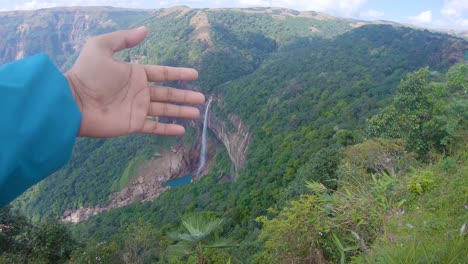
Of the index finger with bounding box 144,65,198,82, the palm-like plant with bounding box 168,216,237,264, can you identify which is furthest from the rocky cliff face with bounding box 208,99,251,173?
the index finger with bounding box 144,65,198,82

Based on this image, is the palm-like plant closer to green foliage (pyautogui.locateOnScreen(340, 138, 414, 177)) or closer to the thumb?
the thumb

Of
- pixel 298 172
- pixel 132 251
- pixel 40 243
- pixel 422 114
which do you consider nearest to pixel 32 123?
pixel 132 251

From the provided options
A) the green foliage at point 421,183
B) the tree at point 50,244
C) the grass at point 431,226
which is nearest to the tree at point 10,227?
the tree at point 50,244

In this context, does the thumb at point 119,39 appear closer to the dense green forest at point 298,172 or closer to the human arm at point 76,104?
the human arm at point 76,104

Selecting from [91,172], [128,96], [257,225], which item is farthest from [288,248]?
[91,172]

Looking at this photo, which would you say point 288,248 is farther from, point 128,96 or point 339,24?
point 339,24

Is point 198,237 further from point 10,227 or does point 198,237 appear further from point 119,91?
point 10,227
